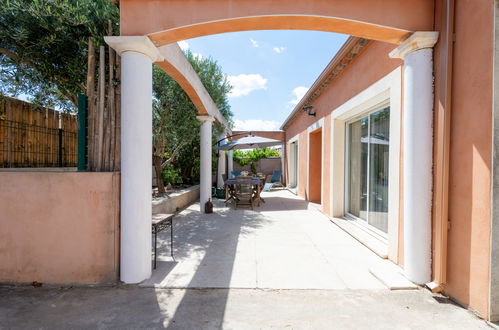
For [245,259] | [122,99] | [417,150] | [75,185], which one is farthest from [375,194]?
[75,185]

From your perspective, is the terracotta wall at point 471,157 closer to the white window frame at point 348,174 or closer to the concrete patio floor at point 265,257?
the concrete patio floor at point 265,257

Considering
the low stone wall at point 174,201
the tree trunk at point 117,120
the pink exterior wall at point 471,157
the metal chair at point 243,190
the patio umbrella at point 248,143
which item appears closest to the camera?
the pink exterior wall at point 471,157

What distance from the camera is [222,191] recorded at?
31.1 ft

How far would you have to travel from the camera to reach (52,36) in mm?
3361

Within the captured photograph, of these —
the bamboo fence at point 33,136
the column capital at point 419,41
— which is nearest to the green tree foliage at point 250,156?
the bamboo fence at point 33,136

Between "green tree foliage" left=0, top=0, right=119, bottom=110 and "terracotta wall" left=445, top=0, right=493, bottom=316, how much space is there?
4.47 meters

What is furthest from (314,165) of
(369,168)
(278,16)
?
(278,16)

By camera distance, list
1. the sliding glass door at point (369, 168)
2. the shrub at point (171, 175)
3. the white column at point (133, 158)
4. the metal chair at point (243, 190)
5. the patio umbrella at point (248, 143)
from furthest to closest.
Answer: the shrub at point (171, 175), the patio umbrella at point (248, 143), the metal chair at point (243, 190), the sliding glass door at point (369, 168), the white column at point (133, 158)

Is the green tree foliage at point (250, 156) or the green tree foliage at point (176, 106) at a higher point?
the green tree foliage at point (176, 106)

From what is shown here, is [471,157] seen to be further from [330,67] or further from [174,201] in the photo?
[174,201]

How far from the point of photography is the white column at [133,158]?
2789 mm

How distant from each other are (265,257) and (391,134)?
2.67 metres

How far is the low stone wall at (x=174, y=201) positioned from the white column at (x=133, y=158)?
2605mm

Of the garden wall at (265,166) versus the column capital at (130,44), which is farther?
the garden wall at (265,166)
